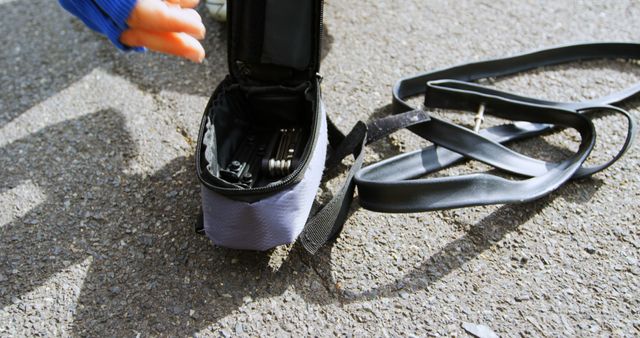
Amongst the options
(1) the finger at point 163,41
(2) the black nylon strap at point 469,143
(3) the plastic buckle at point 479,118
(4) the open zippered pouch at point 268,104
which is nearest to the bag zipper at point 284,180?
(4) the open zippered pouch at point 268,104

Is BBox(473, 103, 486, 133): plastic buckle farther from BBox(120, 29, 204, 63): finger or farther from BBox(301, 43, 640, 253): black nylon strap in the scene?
BBox(120, 29, 204, 63): finger

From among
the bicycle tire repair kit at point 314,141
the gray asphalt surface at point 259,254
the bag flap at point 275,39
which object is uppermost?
the bag flap at point 275,39

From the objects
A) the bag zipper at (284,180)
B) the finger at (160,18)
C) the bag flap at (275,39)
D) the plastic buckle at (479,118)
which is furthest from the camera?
the plastic buckle at (479,118)

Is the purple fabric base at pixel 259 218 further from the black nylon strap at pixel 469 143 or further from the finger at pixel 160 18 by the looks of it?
the finger at pixel 160 18

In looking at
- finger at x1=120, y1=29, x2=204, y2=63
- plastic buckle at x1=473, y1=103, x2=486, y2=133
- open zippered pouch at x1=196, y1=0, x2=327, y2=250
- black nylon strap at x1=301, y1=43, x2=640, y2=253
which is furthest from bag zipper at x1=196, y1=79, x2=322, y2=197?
plastic buckle at x1=473, y1=103, x2=486, y2=133

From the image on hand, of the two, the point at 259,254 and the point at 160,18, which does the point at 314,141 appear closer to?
the point at 259,254

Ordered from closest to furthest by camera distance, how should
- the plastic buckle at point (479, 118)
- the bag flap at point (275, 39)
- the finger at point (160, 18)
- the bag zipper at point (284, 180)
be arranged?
the bag zipper at point (284, 180), the finger at point (160, 18), the bag flap at point (275, 39), the plastic buckle at point (479, 118)

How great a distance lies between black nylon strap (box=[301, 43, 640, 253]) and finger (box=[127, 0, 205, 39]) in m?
0.47

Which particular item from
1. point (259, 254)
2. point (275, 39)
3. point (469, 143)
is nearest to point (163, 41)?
point (275, 39)

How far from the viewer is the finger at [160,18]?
129 cm

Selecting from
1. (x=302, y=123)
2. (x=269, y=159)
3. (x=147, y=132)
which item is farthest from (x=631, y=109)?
(x=147, y=132)

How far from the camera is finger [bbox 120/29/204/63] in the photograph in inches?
53.2

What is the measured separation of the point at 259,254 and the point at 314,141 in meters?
0.28

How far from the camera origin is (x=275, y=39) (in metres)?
1.51
